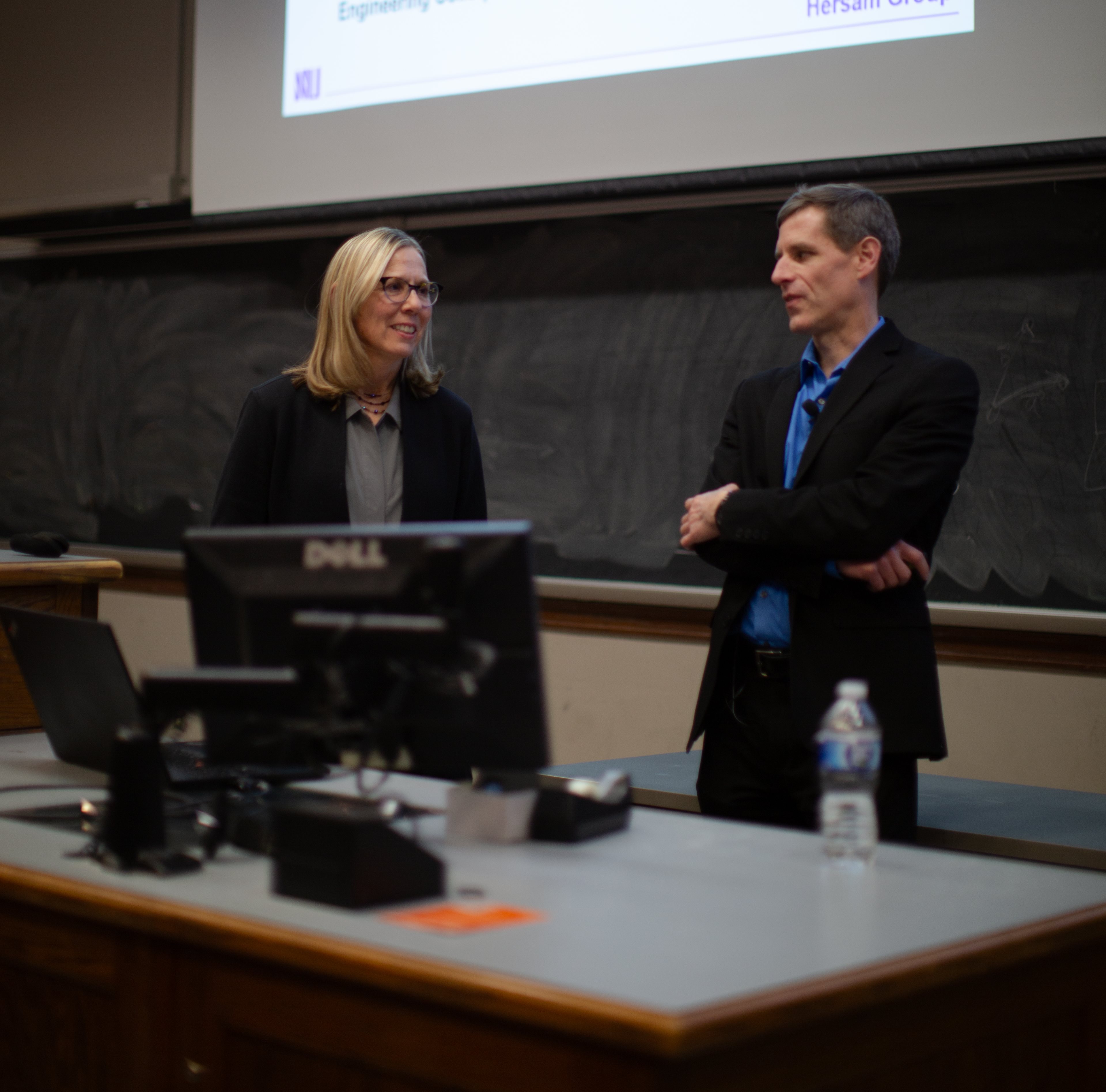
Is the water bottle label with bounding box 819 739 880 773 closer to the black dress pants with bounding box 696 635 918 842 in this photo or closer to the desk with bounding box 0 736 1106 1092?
the desk with bounding box 0 736 1106 1092

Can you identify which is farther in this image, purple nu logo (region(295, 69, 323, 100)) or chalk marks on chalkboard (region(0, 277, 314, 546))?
chalk marks on chalkboard (region(0, 277, 314, 546))

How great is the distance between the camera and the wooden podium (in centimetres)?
230

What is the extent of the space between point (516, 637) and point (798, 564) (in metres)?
0.77

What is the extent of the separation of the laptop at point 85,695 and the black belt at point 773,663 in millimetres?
688

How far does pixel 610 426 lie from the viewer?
359 cm

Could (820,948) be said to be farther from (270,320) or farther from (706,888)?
(270,320)

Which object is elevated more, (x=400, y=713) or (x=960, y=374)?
(x=960, y=374)

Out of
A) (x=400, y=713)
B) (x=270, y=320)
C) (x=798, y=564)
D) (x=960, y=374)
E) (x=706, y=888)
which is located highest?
(x=270, y=320)

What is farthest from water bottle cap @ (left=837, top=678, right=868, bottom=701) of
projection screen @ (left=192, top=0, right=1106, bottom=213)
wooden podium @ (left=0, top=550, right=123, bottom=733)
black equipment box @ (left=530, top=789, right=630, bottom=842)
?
projection screen @ (left=192, top=0, right=1106, bottom=213)

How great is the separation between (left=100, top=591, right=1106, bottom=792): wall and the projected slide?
149cm

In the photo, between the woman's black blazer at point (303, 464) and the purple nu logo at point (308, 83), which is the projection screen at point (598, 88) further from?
the woman's black blazer at point (303, 464)

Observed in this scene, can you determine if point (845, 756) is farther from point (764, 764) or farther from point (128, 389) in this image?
point (128, 389)

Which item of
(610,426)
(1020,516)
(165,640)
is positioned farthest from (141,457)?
(1020,516)

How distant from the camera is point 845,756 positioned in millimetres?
1478
